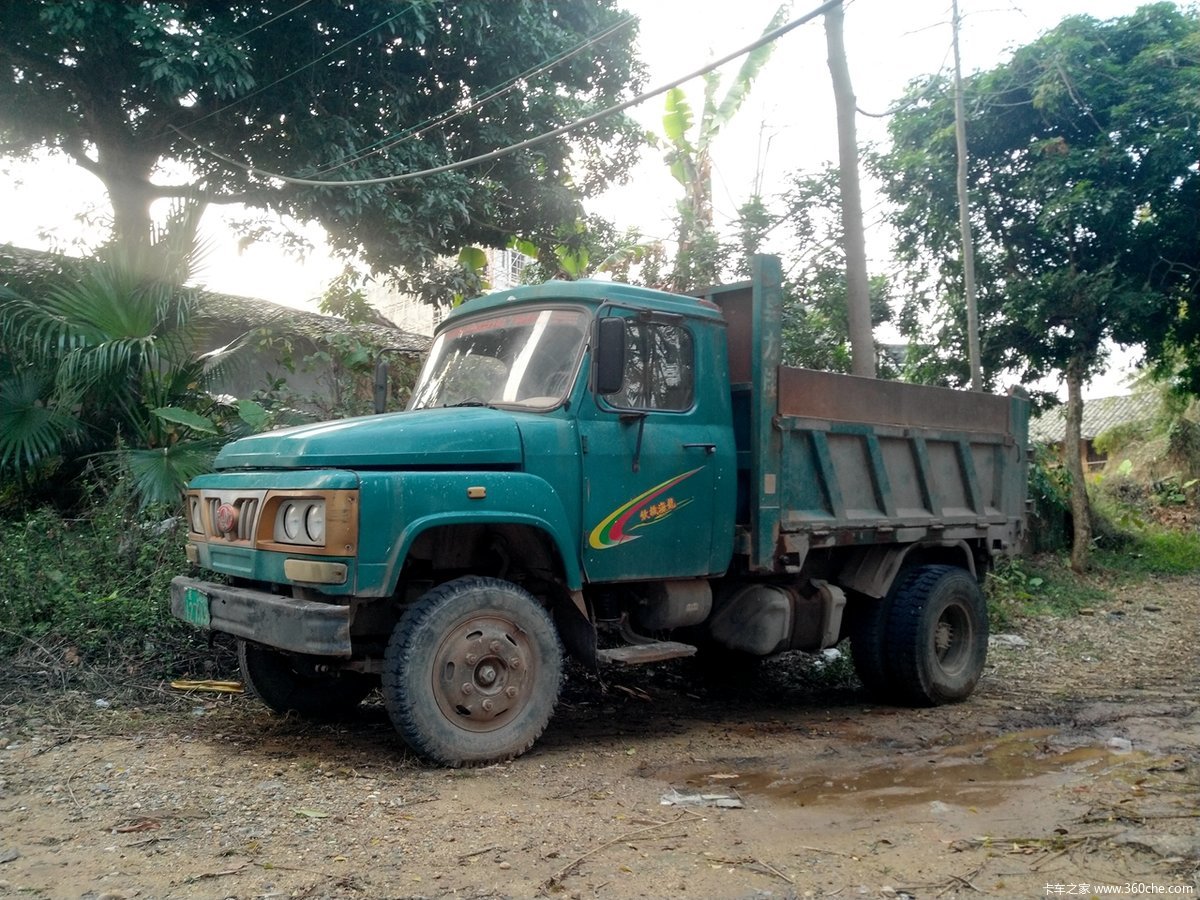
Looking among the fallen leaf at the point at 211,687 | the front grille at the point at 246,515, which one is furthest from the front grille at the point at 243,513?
the fallen leaf at the point at 211,687

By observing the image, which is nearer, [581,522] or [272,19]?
[581,522]

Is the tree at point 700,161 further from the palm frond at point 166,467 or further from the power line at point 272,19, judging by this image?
the palm frond at point 166,467

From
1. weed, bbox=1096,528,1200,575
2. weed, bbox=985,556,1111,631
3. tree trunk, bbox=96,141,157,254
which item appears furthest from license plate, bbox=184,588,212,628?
weed, bbox=1096,528,1200,575

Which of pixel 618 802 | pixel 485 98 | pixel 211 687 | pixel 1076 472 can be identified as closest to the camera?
pixel 618 802

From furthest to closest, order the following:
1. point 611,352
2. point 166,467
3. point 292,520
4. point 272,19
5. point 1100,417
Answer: point 1100,417 < point 272,19 < point 166,467 < point 611,352 < point 292,520

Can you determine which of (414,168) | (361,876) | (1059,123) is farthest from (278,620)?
Answer: (1059,123)

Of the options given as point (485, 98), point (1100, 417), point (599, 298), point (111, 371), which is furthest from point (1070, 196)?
point (1100, 417)

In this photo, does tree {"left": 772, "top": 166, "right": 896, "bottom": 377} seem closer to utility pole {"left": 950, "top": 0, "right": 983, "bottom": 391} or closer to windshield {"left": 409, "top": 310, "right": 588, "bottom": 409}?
utility pole {"left": 950, "top": 0, "right": 983, "bottom": 391}

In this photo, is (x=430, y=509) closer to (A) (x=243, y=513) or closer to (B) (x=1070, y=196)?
(A) (x=243, y=513)

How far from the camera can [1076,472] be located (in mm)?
15656

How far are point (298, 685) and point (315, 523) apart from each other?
177 centimetres

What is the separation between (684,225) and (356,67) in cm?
661

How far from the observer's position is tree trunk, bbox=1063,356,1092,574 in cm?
1535

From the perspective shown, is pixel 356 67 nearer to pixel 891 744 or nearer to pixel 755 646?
pixel 755 646
